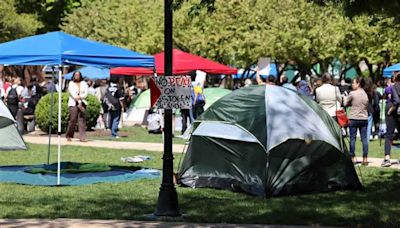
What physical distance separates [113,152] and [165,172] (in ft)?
27.4

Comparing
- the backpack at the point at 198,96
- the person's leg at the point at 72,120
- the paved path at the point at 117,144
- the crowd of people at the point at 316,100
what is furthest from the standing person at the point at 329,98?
the person's leg at the point at 72,120

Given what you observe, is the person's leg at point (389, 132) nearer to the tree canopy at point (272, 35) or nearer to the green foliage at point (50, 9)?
the tree canopy at point (272, 35)

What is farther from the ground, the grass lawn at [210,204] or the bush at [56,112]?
the bush at [56,112]

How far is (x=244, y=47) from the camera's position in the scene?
35.3 metres

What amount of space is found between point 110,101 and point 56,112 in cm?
181

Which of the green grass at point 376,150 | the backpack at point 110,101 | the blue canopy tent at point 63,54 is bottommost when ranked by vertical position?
the green grass at point 376,150

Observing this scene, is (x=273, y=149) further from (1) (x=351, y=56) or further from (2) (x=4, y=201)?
(1) (x=351, y=56)

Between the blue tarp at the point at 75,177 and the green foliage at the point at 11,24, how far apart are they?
26.7 m

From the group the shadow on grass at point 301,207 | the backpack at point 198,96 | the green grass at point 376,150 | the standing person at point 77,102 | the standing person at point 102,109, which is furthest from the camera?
the standing person at point 102,109

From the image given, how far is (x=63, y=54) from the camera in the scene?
12.4 m

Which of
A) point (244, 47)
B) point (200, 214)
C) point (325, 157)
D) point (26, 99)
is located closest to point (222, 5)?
point (244, 47)

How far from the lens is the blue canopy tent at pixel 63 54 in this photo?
1252cm

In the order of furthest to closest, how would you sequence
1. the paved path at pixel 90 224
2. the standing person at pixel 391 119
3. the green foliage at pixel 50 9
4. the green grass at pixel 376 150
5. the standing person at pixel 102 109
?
the green foliage at pixel 50 9 → the standing person at pixel 102 109 → the green grass at pixel 376 150 → the standing person at pixel 391 119 → the paved path at pixel 90 224

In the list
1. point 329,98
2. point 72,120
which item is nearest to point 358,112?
point 329,98
